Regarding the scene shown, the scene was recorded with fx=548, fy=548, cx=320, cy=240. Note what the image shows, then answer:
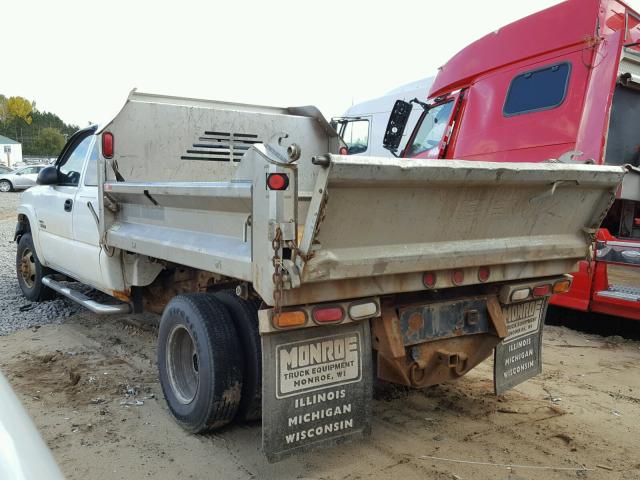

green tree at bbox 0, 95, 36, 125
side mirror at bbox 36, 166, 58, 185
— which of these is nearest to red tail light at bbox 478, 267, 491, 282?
side mirror at bbox 36, 166, 58, 185

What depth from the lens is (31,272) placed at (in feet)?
22.3

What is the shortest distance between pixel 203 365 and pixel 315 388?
0.75 metres

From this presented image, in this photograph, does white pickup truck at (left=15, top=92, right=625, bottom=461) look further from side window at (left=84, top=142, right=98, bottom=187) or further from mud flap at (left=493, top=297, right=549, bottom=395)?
side window at (left=84, top=142, right=98, bottom=187)

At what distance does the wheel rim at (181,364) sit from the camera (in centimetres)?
356

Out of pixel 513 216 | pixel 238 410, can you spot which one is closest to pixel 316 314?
pixel 238 410

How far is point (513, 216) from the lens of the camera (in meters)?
3.12

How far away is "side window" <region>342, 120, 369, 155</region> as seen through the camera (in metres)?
10.9

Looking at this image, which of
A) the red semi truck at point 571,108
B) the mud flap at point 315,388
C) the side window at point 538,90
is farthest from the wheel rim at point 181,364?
the side window at point 538,90

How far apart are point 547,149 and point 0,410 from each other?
5.24 meters

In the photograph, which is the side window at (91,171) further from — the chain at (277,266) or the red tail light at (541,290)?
the red tail light at (541,290)

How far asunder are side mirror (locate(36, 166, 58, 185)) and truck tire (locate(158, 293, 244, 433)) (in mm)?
2723

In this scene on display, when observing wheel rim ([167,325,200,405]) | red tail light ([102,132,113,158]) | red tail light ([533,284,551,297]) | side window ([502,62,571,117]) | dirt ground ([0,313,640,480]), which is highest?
side window ([502,62,571,117])

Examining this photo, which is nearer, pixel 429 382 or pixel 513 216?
pixel 513 216

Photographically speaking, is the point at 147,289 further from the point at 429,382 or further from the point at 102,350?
the point at 429,382
